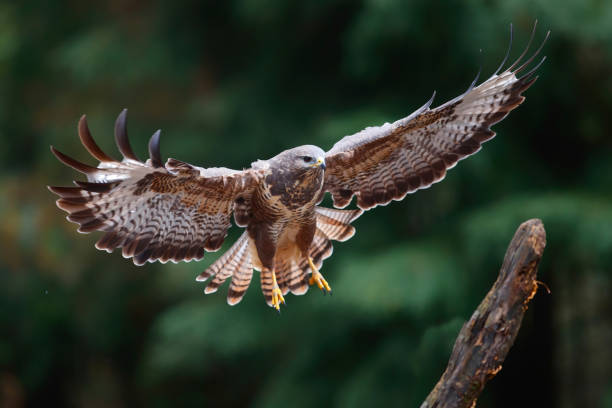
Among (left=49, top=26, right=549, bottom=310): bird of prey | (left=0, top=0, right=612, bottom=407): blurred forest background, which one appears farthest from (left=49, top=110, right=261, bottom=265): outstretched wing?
(left=0, top=0, right=612, bottom=407): blurred forest background

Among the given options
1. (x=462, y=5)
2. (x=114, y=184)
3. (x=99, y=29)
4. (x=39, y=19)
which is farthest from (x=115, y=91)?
(x=114, y=184)

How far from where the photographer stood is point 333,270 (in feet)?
22.8

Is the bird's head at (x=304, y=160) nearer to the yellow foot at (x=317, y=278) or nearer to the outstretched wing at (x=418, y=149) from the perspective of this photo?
the outstretched wing at (x=418, y=149)

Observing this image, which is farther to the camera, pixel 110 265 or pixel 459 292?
pixel 110 265

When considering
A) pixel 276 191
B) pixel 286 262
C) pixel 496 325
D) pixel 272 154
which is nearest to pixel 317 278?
pixel 286 262

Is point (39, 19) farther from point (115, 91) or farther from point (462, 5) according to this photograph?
point (462, 5)

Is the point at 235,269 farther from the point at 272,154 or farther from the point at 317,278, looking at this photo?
the point at 272,154

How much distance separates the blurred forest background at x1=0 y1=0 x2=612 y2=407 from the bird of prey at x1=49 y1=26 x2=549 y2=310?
5.00 feet

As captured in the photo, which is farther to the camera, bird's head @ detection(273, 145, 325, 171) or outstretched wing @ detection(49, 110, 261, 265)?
bird's head @ detection(273, 145, 325, 171)

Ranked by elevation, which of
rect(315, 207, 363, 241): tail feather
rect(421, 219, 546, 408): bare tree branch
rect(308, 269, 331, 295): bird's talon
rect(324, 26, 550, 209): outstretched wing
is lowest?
rect(421, 219, 546, 408): bare tree branch

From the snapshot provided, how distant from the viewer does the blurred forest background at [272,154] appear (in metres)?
6.20

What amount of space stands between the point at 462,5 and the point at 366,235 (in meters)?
2.16

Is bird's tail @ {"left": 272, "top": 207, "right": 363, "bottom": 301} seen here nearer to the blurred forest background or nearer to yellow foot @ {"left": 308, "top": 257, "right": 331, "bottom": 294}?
yellow foot @ {"left": 308, "top": 257, "right": 331, "bottom": 294}

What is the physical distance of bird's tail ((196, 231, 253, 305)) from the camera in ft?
12.6
